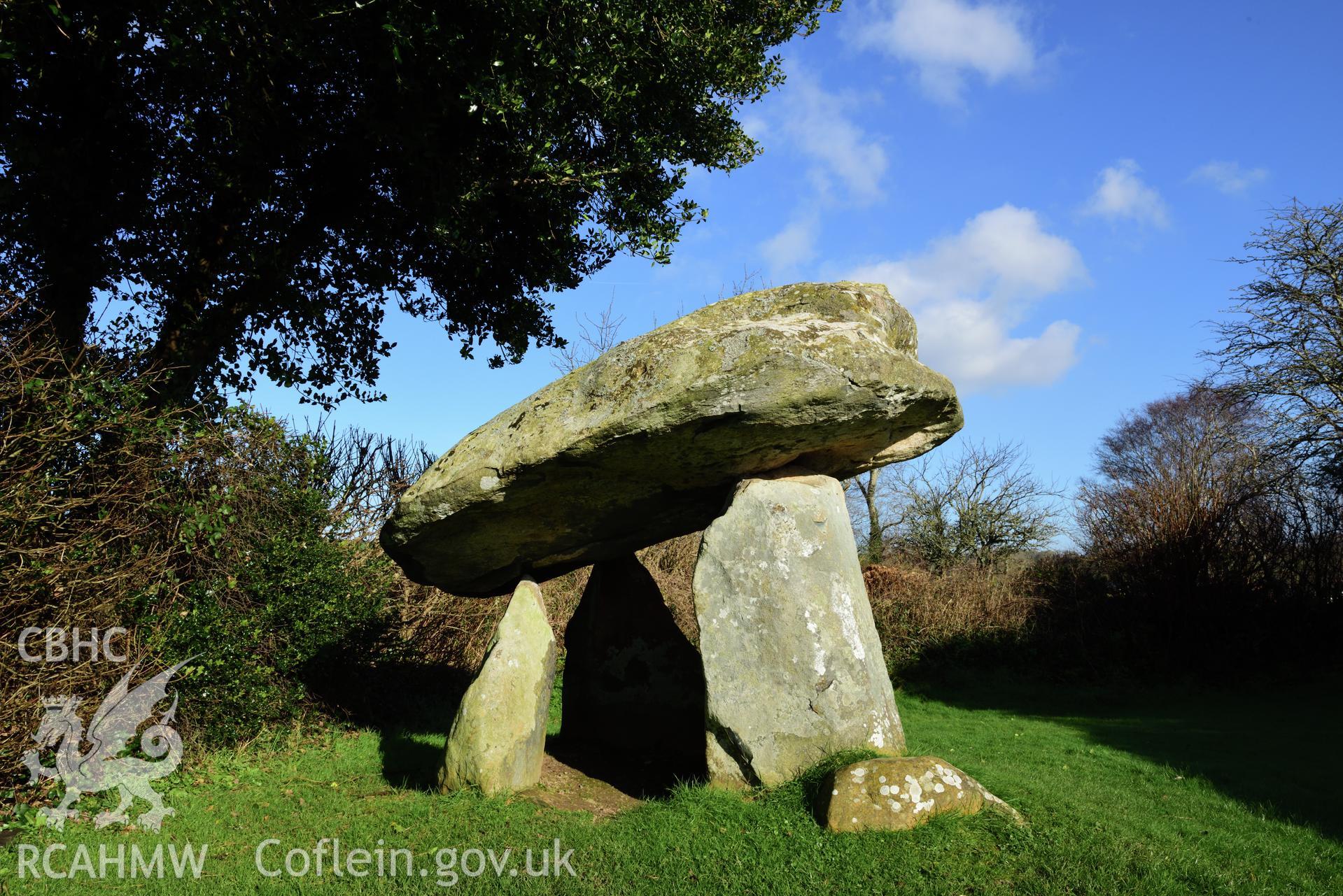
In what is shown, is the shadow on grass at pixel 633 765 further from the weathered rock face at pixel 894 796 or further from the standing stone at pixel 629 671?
the weathered rock face at pixel 894 796

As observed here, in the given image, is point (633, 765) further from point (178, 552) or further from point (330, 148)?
point (330, 148)

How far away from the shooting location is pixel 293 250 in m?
10.5

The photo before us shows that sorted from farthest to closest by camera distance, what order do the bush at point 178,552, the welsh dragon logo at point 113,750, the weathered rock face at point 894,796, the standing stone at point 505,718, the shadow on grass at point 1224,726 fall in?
the shadow on grass at point 1224,726, the standing stone at point 505,718, the welsh dragon logo at point 113,750, the bush at point 178,552, the weathered rock face at point 894,796

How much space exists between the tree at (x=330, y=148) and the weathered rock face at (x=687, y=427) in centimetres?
373

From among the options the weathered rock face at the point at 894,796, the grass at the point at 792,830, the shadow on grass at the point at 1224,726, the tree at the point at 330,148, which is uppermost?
the tree at the point at 330,148

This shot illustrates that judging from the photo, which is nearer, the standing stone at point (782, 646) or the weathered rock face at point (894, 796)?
the weathered rock face at point (894, 796)

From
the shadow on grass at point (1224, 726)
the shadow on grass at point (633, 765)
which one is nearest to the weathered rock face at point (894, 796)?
the shadow on grass at point (633, 765)

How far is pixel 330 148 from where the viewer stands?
10539 mm

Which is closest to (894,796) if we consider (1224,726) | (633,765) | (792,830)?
(792,830)

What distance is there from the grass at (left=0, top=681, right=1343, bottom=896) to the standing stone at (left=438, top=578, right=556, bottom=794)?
0.32m

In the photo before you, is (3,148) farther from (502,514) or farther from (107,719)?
(502,514)

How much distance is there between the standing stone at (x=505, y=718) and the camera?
7.37 metres

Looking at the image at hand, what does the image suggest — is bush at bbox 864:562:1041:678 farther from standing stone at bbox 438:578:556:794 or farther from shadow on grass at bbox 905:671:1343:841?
standing stone at bbox 438:578:556:794

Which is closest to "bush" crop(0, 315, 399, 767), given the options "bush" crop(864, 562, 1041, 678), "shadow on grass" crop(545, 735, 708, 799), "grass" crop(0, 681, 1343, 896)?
"grass" crop(0, 681, 1343, 896)
